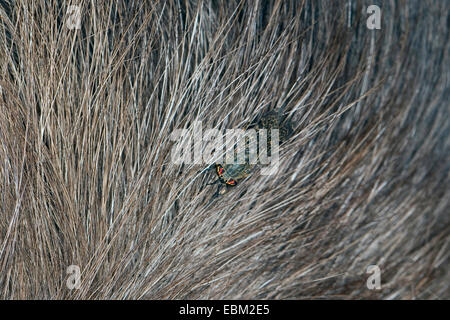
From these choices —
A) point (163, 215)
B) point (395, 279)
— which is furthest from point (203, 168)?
point (395, 279)

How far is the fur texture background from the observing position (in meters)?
1.05

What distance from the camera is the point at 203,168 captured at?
106cm

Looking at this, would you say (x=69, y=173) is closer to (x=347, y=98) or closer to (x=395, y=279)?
(x=347, y=98)

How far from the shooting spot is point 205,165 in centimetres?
106

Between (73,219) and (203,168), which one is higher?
(203,168)

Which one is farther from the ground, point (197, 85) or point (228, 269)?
point (197, 85)

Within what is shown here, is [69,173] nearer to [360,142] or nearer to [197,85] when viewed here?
[197,85]

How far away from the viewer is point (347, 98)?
1084mm

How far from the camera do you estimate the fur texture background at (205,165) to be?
105 centimetres

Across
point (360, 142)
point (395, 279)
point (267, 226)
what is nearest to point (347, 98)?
point (360, 142)
